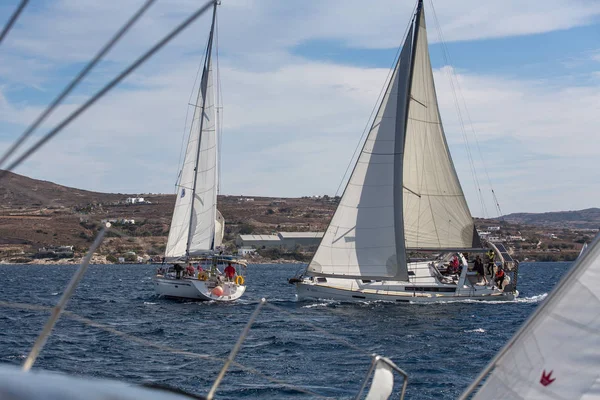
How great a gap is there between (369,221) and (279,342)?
11.4m

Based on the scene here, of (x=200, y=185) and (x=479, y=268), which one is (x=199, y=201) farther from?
(x=479, y=268)

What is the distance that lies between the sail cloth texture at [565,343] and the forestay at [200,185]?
3404cm

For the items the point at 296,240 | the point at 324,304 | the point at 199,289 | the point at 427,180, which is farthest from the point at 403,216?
the point at 296,240

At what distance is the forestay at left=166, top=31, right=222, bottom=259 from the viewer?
126 feet

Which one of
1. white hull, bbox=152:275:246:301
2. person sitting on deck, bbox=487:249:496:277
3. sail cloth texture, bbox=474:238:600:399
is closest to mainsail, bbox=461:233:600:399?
sail cloth texture, bbox=474:238:600:399

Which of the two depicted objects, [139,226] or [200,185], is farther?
[139,226]

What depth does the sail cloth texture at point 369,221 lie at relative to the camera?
32094 millimetres

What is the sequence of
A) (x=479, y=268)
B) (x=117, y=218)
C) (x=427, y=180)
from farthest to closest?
(x=117, y=218), (x=479, y=268), (x=427, y=180)

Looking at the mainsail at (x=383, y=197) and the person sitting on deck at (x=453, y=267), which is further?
the person sitting on deck at (x=453, y=267)

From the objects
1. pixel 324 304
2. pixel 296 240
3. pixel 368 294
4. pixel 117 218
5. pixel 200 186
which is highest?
pixel 200 186

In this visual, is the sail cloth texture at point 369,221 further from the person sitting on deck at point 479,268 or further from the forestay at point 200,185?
the forestay at point 200,185

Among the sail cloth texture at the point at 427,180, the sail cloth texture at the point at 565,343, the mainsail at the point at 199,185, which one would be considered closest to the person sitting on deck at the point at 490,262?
the sail cloth texture at the point at 427,180

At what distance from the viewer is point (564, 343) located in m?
4.61

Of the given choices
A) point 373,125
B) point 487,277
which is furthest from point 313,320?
point 487,277
